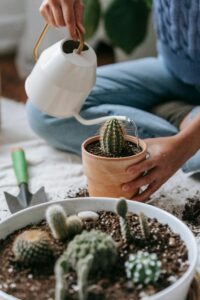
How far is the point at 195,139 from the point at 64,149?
43 centimetres

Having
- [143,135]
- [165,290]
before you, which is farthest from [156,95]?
[165,290]

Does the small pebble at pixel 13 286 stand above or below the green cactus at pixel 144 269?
above

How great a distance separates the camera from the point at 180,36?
51.3 inches

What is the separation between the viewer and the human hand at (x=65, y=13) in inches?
41.4

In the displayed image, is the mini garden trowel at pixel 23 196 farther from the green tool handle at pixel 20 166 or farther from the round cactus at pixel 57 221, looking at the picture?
the round cactus at pixel 57 221

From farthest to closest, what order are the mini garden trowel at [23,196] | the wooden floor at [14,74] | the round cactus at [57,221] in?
1. the wooden floor at [14,74]
2. the mini garden trowel at [23,196]
3. the round cactus at [57,221]

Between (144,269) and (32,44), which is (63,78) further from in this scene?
(32,44)

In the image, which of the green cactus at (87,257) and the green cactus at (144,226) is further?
the green cactus at (144,226)

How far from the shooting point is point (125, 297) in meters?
0.68

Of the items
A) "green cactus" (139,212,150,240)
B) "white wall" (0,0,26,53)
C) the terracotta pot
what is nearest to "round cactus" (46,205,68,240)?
"green cactus" (139,212,150,240)

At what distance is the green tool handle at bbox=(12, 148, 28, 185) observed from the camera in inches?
47.6

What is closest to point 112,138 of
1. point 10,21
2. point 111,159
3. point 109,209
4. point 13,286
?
point 111,159

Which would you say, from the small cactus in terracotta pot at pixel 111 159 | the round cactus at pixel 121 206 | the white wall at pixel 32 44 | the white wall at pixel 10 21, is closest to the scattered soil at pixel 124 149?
the small cactus in terracotta pot at pixel 111 159

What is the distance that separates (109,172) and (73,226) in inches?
8.6
